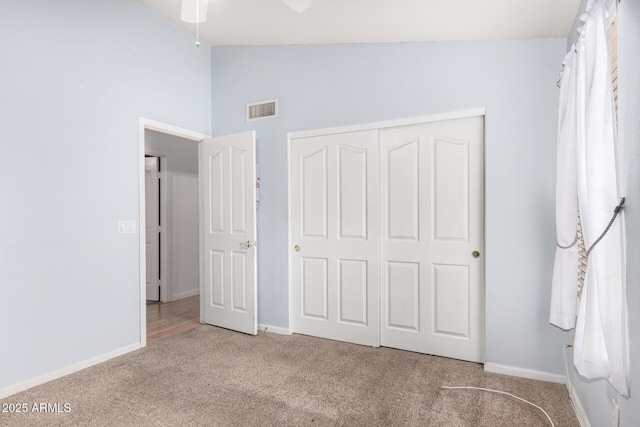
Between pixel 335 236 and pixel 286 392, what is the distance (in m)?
1.47

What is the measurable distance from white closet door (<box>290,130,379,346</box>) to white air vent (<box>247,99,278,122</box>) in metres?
0.39

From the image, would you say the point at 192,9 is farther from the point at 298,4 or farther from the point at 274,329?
the point at 274,329

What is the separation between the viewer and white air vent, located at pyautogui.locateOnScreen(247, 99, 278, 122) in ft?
12.2

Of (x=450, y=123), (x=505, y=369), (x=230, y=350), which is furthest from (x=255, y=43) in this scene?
(x=505, y=369)

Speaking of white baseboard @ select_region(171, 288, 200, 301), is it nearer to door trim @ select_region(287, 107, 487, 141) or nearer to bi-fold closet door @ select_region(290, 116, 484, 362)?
bi-fold closet door @ select_region(290, 116, 484, 362)

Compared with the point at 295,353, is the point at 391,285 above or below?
above

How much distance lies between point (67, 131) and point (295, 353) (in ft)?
8.34

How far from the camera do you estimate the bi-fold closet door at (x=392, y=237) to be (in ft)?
9.65

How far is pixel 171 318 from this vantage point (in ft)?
13.9

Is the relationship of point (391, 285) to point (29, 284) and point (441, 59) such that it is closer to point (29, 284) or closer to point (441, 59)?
point (441, 59)

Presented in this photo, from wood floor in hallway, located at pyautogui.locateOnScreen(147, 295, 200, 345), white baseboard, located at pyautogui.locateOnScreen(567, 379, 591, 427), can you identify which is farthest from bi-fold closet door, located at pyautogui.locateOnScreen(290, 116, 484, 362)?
wood floor in hallway, located at pyautogui.locateOnScreen(147, 295, 200, 345)

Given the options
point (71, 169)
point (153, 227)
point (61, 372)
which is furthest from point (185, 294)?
point (71, 169)

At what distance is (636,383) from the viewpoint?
49.4 inches

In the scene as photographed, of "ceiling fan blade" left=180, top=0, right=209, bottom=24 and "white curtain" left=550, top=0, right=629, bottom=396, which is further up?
"ceiling fan blade" left=180, top=0, right=209, bottom=24
